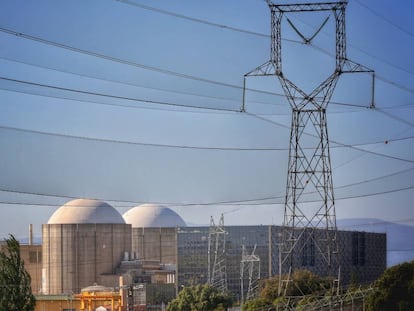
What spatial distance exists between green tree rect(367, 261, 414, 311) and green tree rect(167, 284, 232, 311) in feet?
36.1

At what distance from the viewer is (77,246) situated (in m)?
62.4

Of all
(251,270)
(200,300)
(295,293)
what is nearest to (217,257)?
(251,270)

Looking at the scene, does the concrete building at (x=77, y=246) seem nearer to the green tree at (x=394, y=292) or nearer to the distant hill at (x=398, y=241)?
the distant hill at (x=398, y=241)

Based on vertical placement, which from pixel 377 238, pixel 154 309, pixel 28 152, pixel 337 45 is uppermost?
pixel 337 45

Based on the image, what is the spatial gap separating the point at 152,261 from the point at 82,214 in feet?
34.6

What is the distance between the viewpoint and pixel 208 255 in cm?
5819

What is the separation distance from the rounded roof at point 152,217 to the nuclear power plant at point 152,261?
2.33 m

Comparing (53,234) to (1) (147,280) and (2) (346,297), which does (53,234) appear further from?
(2) (346,297)

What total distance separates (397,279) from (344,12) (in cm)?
849

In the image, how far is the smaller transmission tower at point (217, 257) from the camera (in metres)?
55.4

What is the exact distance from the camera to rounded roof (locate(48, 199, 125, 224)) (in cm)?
6278

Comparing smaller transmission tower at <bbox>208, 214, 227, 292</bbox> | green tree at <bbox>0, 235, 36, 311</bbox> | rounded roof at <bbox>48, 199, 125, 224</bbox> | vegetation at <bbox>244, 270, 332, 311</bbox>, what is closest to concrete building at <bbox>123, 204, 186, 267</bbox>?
rounded roof at <bbox>48, 199, 125, 224</bbox>

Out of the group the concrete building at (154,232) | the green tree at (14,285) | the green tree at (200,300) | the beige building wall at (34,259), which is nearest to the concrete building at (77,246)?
the beige building wall at (34,259)

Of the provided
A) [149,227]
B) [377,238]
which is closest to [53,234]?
[149,227]
